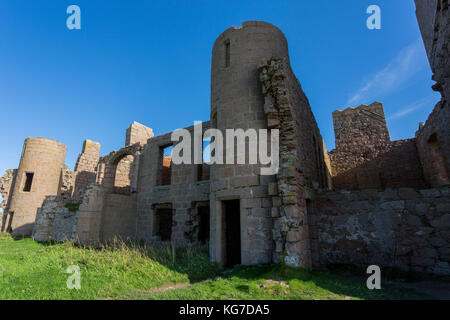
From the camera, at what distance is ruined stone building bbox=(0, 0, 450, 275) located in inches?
252

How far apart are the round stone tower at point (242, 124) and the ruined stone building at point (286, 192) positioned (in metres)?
0.04

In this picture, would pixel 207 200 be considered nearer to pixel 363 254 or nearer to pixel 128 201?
pixel 128 201

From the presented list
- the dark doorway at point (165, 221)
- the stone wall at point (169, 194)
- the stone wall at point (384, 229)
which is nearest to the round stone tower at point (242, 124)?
the stone wall at point (384, 229)

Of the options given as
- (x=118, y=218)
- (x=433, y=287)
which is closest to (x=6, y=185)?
(x=118, y=218)

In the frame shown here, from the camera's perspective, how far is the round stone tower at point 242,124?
6.61m

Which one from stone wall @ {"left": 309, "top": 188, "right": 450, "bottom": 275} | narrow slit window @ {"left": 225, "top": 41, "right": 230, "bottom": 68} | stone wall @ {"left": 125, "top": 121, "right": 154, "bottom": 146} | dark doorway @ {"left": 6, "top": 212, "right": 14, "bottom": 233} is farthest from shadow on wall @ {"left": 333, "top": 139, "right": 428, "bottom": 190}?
dark doorway @ {"left": 6, "top": 212, "right": 14, "bottom": 233}

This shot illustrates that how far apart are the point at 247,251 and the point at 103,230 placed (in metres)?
8.87

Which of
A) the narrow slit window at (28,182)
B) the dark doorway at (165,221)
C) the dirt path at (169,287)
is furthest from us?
the narrow slit window at (28,182)

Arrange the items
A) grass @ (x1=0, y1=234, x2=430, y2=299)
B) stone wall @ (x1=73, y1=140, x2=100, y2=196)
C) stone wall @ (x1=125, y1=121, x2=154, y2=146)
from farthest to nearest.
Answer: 1. stone wall @ (x1=73, y1=140, x2=100, y2=196)
2. stone wall @ (x1=125, y1=121, x2=154, y2=146)
3. grass @ (x1=0, y1=234, x2=430, y2=299)

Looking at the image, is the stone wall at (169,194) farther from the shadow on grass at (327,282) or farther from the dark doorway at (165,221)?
the shadow on grass at (327,282)

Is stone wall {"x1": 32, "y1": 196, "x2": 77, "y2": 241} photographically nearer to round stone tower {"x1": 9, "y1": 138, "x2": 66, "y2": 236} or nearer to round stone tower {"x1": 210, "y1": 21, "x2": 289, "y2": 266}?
round stone tower {"x1": 9, "y1": 138, "x2": 66, "y2": 236}

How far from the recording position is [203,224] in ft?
37.7

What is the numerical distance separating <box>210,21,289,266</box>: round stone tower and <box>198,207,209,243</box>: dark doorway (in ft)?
8.05

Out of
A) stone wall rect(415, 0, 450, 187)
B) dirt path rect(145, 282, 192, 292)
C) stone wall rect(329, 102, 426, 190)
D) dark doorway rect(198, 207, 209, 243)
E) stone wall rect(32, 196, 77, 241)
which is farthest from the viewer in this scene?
stone wall rect(32, 196, 77, 241)
